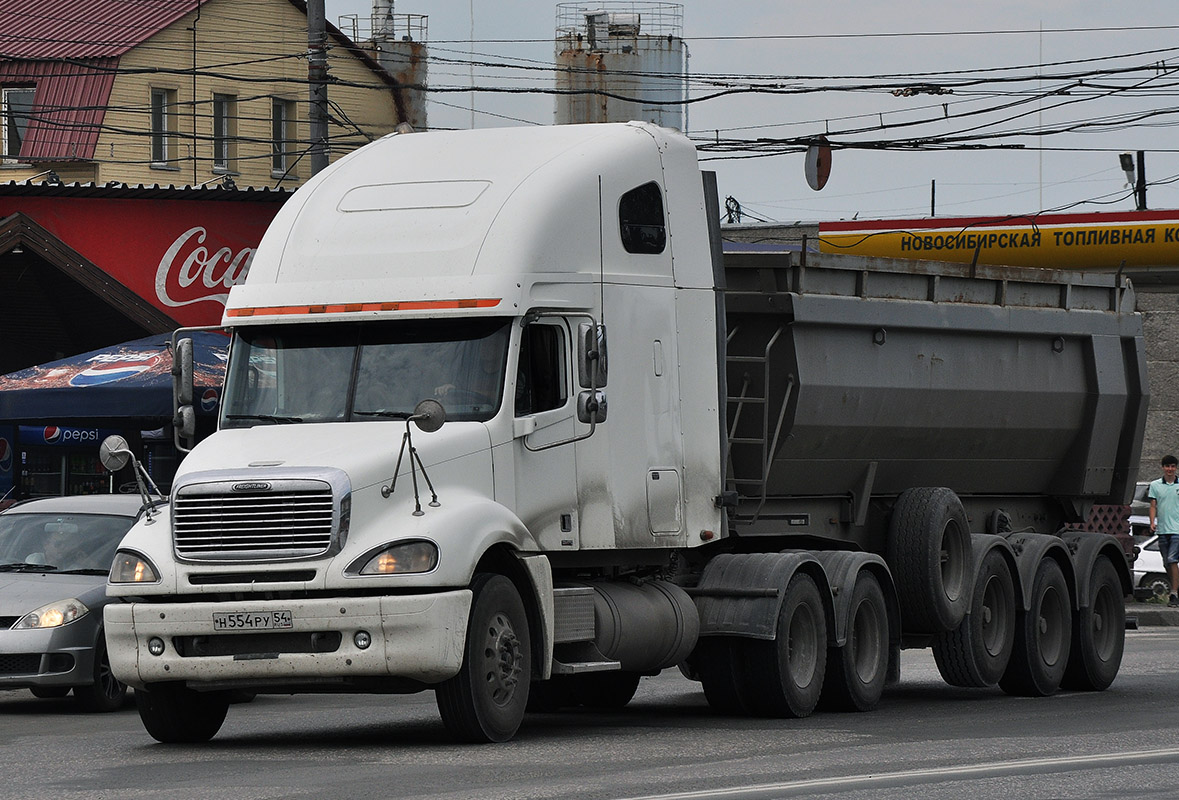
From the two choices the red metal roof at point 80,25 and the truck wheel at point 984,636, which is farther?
the red metal roof at point 80,25

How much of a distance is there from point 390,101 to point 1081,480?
36542 mm

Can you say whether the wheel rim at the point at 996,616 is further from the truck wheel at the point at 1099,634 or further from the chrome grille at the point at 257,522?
the chrome grille at the point at 257,522

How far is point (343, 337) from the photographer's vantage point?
1190 centimetres

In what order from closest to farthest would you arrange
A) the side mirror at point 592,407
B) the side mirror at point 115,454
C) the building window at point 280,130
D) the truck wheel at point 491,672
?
1. the truck wheel at point 491,672
2. the side mirror at point 115,454
3. the side mirror at point 592,407
4. the building window at point 280,130

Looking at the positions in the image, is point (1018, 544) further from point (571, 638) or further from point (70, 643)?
point (70, 643)

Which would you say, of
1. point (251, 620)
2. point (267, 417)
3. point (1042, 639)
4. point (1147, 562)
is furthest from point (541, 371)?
point (1147, 562)

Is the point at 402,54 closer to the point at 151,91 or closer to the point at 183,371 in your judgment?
the point at 151,91

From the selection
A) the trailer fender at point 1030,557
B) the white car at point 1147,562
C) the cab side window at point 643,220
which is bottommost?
the white car at point 1147,562

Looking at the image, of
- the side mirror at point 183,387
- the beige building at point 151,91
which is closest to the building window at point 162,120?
the beige building at point 151,91

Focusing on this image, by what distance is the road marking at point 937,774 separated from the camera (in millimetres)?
9039

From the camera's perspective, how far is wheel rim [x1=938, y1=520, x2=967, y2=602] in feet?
49.1

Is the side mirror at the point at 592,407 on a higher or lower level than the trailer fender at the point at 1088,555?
higher

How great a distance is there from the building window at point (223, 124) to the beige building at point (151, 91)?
1.2 inches

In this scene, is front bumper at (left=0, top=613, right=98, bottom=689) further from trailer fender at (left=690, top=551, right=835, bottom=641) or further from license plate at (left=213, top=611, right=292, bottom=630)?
trailer fender at (left=690, top=551, right=835, bottom=641)
